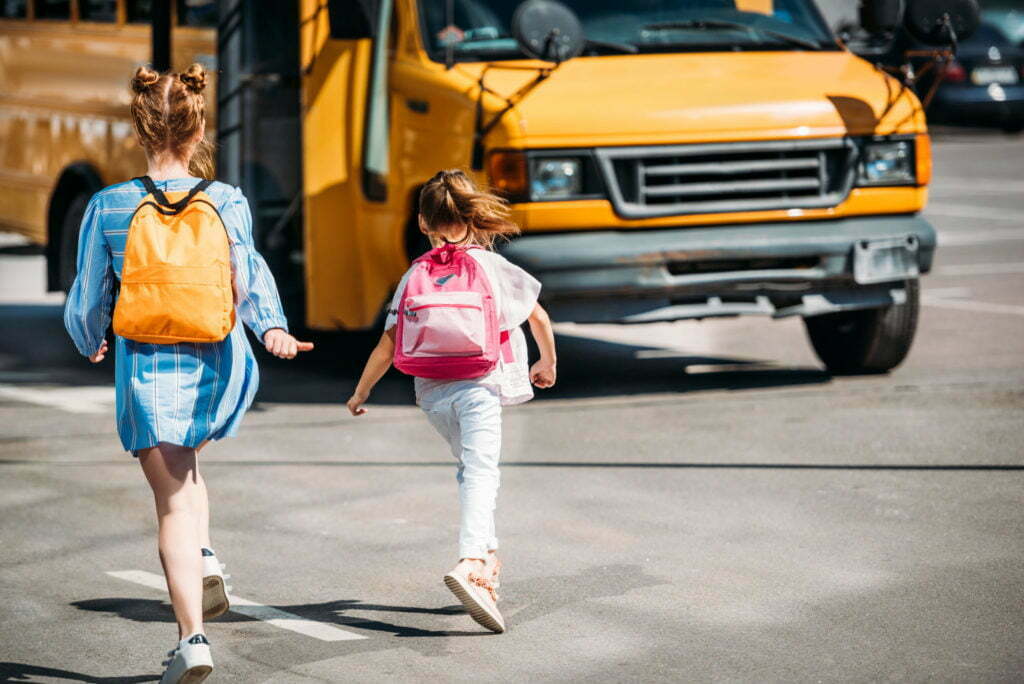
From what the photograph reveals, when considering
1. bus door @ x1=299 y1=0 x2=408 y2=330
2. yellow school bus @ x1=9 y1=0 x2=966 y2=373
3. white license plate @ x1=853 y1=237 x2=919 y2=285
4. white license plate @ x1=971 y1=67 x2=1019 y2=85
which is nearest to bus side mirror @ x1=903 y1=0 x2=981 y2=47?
yellow school bus @ x1=9 y1=0 x2=966 y2=373

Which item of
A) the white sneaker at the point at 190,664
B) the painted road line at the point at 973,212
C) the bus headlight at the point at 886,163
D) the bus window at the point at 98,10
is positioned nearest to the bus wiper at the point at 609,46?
the bus headlight at the point at 886,163

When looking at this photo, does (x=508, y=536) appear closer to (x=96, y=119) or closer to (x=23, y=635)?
(x=23, y=635)

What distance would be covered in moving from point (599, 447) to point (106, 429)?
7.52 feet

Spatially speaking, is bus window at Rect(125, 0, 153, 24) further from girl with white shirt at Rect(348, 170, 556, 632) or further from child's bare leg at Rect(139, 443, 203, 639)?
child's bare leg at Rect(139, 443, 203, 639)

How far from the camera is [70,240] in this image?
1141cm

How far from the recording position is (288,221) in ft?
32.4

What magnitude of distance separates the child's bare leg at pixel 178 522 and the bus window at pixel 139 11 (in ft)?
21.0

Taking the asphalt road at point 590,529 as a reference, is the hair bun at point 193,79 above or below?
above

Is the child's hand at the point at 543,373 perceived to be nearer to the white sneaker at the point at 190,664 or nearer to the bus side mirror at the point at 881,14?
the white sneaker at the point at 190,664

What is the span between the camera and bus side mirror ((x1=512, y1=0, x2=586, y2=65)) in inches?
338

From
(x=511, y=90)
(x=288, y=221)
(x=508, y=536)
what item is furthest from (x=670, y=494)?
(x=288, y=221)

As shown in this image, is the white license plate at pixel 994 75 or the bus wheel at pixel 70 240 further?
the white license plate at pixel 994 75

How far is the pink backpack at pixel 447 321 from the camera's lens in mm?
5223

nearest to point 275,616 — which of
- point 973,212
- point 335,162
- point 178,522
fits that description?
point 178,522
